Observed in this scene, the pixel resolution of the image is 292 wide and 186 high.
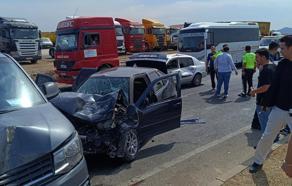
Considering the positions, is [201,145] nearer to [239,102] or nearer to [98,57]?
[239,102]

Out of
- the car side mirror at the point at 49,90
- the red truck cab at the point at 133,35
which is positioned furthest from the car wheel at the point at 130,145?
the red truck cab at the point at 133,35

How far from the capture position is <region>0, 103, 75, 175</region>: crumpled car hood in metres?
3.01

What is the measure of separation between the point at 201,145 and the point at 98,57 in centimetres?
1111

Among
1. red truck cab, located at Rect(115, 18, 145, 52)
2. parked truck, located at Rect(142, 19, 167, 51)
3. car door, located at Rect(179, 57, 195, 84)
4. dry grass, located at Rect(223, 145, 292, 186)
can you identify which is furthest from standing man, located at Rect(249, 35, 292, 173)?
parked truck, located at Rect(142, 19, 167, 51)

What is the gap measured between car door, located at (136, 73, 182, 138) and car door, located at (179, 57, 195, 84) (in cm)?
890

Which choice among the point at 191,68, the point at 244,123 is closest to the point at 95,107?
the point at 244,123

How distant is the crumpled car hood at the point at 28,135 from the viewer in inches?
119

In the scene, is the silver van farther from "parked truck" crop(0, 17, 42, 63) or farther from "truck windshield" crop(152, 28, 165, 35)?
"truck windshield" crop(152, 28, 165, 35)

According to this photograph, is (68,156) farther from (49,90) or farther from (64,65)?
(64,65)

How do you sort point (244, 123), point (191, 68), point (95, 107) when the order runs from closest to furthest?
point (95, 107) < point (244, 123) < point (191, 68)

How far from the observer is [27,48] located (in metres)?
30.5

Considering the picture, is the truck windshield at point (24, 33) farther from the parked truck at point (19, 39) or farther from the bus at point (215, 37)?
the bus at point (215, 37)

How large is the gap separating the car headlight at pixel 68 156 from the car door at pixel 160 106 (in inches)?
131

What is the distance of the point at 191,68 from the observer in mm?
17375
